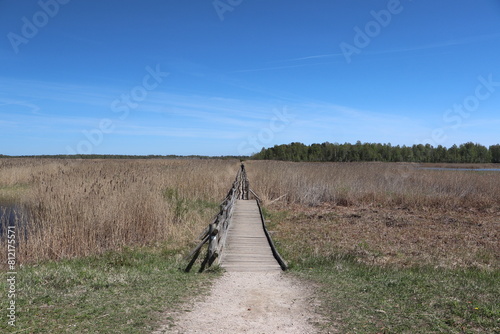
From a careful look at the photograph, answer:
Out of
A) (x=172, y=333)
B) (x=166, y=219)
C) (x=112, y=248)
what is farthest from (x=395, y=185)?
(x=172, y=333)

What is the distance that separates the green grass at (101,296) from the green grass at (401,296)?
2.21 m

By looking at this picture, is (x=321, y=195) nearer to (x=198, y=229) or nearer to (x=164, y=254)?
(x=198, y=229)

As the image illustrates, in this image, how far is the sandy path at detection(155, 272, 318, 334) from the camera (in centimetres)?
437

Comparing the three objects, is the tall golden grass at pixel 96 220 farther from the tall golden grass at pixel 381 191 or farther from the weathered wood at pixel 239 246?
the tall golden grass at pixel 381 191

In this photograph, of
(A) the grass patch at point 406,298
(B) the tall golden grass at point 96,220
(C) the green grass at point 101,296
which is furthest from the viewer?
(B) the tall golden grass at point 96,220

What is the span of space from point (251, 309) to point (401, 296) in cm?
247

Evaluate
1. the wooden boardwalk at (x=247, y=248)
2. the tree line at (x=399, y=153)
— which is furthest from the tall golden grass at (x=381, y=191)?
the tree line at (x=399, y=153)

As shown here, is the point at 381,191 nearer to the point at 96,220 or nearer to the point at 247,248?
the point at 247,248

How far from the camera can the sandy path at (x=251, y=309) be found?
4367mm

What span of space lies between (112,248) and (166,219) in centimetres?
215

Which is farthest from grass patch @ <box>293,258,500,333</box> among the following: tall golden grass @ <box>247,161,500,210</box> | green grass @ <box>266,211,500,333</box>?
tall golden grass @ <box>247,161,500,210</box>

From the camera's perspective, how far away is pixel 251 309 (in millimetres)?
5016

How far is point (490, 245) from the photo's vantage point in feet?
34.3

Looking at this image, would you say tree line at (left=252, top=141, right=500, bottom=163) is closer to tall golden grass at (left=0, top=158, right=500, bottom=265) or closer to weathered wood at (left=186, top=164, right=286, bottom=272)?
tall golden grass at (left=0, top=158, right=500, bottom=265)
